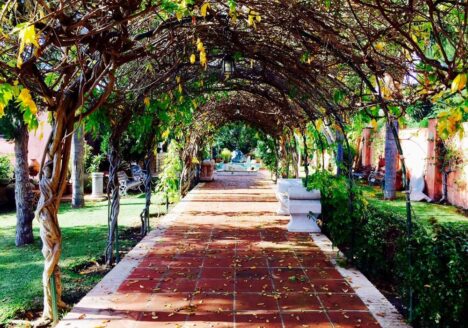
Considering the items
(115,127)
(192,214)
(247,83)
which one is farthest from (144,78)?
(192,214)

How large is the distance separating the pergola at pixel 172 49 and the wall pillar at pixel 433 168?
7526 millimetres

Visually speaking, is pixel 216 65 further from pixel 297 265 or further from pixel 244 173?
pixel 244 173

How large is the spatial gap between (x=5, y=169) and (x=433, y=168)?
12569 millimetres

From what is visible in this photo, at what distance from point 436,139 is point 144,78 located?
1013cm

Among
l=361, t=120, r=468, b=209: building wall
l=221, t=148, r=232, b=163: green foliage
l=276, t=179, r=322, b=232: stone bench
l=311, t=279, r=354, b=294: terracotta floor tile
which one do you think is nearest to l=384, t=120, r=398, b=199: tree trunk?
l=361, t=120, r=468, b=209: building wall

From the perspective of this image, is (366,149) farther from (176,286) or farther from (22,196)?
(176,286)

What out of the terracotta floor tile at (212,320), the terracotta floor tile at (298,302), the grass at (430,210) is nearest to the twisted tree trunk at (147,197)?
the terracotta floor tile at (298,302)

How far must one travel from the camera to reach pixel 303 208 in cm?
734

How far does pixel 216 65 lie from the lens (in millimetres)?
6957

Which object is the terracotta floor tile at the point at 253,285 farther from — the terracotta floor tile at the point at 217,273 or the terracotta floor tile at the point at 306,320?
the terracotta floor tile at the point at 306,320

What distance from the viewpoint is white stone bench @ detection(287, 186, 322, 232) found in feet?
23.7

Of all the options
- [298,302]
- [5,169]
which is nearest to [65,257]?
[298,302]

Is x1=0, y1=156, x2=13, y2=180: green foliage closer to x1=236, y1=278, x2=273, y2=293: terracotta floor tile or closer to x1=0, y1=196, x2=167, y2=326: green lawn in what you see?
x1=0, y1=196, x2=167, y2=326: green lawn

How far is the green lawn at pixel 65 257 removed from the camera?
4.80 meters
